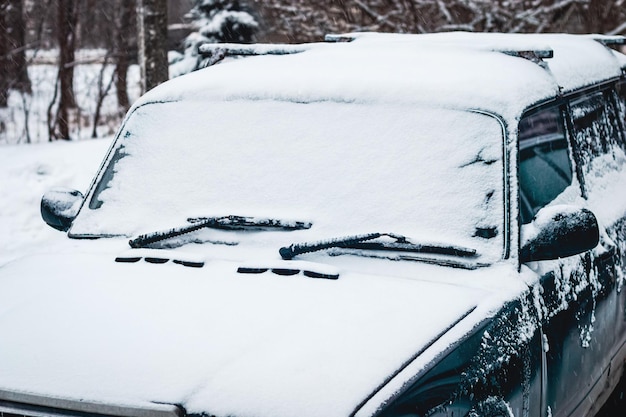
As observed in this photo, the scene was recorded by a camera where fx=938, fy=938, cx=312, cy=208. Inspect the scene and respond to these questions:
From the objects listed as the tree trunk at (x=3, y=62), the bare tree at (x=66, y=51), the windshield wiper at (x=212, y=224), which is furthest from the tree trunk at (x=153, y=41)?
the windshield wiper at (x=212, y=224)

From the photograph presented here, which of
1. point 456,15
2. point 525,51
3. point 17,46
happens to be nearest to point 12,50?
point 17,46

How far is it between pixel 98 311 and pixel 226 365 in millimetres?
596

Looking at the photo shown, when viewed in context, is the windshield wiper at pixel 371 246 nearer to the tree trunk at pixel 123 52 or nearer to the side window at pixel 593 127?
the side window at pixel 593 127

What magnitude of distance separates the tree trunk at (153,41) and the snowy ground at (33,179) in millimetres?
1606

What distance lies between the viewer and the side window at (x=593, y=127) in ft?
14.4

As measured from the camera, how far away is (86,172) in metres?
12.2

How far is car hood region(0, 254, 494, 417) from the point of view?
2.35m

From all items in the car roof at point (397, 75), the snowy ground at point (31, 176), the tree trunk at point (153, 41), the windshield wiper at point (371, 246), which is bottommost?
the snowy ground at point (31, 176)

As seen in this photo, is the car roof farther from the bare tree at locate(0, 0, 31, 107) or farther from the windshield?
the bare tree at locate(0, 0, 31, 107)

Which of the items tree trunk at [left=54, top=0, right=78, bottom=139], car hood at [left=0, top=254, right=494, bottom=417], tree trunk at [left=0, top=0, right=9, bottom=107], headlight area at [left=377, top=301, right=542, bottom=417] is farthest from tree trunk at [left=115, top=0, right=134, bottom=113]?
headlight area at [left=377, top=301, right=542, bottom=417]

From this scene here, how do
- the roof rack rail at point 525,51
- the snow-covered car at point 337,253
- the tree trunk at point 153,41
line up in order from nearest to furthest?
the snow-covered car at point 337,253 → the roof rack rail at point 525,51 → the tree trunk at point 153,41

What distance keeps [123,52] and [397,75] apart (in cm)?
1499

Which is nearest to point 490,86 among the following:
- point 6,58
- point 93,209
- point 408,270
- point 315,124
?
point 315,124

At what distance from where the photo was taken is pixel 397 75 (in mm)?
3771
